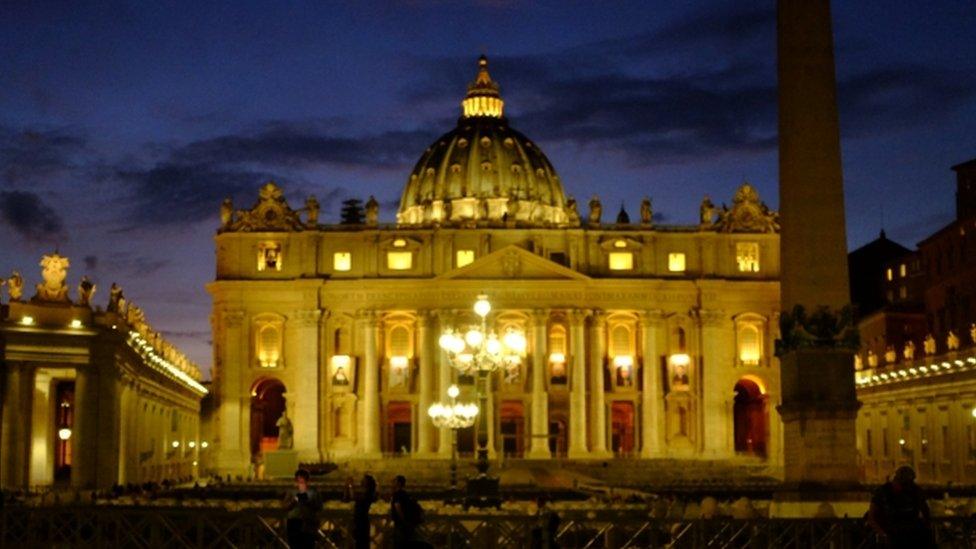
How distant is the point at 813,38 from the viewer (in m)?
29.4

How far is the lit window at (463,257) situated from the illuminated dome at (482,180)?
997 inches

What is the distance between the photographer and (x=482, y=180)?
144625 millimetres

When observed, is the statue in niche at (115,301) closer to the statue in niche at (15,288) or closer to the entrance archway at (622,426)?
the statue in niche at (15,288)

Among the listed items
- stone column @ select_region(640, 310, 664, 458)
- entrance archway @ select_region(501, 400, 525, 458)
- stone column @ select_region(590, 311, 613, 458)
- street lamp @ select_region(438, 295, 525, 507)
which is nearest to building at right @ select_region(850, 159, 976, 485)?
stone column @ select_region(640, 310, 664, 458)

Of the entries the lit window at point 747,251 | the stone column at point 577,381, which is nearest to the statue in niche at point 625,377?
the stone column at point 577,381

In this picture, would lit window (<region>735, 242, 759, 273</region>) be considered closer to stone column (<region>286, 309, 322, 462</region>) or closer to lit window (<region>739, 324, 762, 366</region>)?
lit window (<region>739, 324, 762, 366</region>)

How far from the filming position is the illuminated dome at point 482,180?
143625 mm

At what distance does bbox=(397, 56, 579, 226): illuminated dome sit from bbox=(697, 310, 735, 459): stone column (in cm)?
3142

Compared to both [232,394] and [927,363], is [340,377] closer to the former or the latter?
[232,394]

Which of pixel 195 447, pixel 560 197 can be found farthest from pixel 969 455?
pixel 560 197

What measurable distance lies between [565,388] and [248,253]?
25.6 m

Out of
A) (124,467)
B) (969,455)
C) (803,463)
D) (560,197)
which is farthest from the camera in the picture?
(560,197)

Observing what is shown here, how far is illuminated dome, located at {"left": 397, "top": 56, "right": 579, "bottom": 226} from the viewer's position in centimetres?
14362

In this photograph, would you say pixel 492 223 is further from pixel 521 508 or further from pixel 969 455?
pixel 521 508
